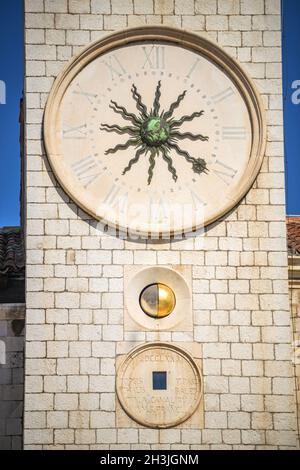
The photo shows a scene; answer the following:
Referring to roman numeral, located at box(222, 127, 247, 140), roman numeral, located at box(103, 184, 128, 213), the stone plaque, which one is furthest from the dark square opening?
roman numeral, located at box(222, 127, 247, 140)

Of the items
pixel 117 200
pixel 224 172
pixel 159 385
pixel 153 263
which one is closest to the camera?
pixel 159 385

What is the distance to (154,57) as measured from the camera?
13156 millimetres

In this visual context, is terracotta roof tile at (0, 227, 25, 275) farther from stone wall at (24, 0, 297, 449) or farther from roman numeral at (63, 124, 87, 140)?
roman numeral at (63, 124, 87, 140)

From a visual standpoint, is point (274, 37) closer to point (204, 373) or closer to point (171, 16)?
point (171, 16)

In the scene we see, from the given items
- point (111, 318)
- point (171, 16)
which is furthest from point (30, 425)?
point (171, 16)

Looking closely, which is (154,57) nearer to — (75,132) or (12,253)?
(75,132)

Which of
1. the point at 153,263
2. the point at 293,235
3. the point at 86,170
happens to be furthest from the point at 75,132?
the point at 293,235

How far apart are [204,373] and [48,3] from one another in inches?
169

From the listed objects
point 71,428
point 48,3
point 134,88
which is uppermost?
point 48,3

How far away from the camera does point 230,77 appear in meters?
13.1

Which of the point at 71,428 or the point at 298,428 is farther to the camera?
the point at 298,428

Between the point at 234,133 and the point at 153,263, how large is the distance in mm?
1676

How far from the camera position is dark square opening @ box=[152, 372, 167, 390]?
1259 centimetres

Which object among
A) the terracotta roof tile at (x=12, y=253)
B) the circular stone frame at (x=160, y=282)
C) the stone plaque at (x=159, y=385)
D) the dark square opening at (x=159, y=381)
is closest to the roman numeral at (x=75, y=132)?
the circular stone frame at (x=160, y=282)
